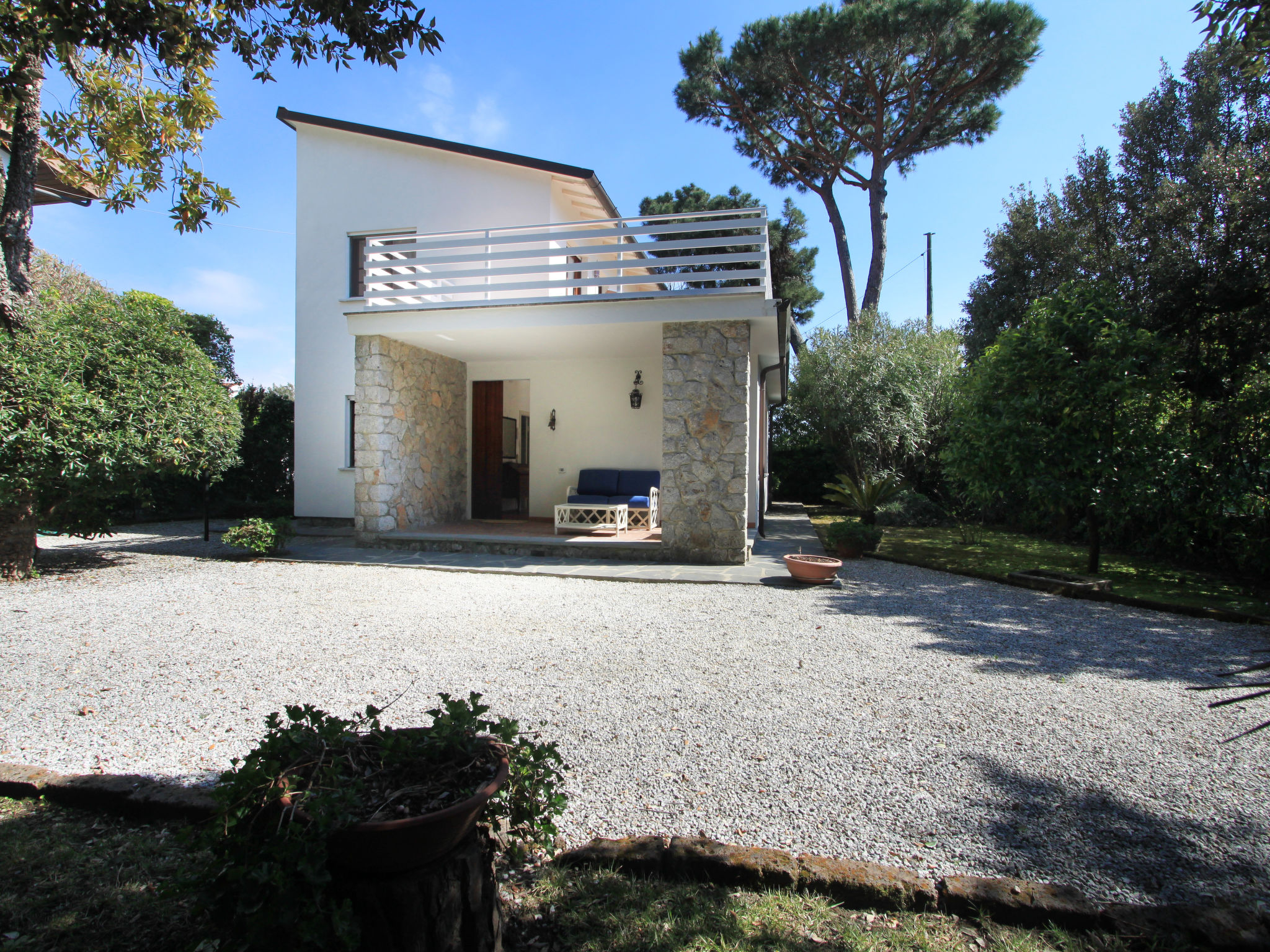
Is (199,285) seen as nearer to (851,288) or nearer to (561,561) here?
(561,561)

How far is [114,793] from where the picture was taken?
2414 millimetres

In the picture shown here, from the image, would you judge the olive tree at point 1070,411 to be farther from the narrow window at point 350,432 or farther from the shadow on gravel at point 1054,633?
the narrow window at point 350,432

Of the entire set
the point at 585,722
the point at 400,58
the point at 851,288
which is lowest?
the point at 585,722

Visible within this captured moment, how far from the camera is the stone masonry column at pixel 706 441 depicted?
7.85m

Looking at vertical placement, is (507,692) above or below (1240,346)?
below

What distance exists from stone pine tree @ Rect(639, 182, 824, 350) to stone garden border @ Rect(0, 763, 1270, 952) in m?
20.1

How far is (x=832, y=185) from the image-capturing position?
1905 cm

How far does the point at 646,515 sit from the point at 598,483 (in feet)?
4.27

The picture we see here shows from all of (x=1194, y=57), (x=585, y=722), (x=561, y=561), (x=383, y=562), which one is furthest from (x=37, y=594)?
(x=1194, y=57)

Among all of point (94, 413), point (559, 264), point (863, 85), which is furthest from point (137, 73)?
point (863, 85)

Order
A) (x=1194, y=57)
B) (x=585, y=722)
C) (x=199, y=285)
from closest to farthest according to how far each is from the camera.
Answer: (x=585, y=722) < (x=1194, y=57) < (x=199, y=285)

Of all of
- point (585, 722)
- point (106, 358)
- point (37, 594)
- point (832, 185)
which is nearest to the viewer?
point (585, 722)

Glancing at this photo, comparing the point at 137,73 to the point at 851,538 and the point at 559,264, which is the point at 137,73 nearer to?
the point at 559,264

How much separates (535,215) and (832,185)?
1198cm
